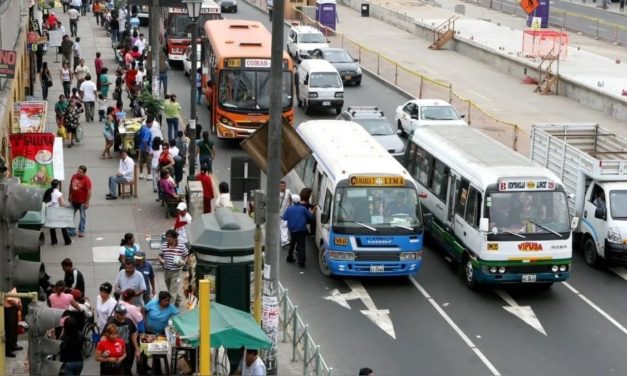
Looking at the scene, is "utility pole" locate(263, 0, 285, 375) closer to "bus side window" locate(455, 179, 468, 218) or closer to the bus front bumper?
the bus front bumper

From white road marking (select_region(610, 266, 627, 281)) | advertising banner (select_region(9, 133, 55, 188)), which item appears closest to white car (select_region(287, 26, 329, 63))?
advertising banner (select_region(9, 133, 55, 188))

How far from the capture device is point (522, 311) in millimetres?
22250

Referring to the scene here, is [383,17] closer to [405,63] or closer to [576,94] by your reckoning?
[405,63]

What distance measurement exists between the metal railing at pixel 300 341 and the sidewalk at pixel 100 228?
0.23 meters

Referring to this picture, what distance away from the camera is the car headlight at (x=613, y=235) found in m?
24.2

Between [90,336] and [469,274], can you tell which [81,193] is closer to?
[90,336]

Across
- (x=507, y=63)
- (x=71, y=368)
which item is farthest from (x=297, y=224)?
(x=507, y=63)

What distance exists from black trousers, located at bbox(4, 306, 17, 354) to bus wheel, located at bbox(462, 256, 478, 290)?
8.90m

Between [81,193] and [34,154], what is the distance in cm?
133

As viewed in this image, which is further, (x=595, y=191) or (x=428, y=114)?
(x=428, y=114)

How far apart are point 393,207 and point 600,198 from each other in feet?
15.4

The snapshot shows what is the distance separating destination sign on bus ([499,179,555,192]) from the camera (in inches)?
885

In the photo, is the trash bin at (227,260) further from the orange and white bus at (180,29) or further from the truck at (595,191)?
the orange and white bus at (180,29)

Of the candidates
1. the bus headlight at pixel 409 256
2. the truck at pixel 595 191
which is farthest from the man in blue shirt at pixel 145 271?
the truck at pixel 595 191
